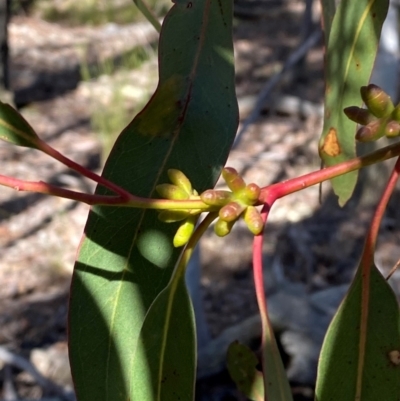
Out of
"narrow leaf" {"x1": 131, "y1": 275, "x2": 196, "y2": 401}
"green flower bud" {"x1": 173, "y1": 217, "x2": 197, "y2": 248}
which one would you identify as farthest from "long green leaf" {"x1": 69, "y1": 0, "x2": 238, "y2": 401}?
"green flower bud" {"x1": 173, "y1": 217, "x2": 197, "y2": 248}

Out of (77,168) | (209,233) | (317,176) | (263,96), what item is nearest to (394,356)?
(317,176)

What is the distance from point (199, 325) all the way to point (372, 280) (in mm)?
1529

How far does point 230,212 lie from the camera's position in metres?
0.55

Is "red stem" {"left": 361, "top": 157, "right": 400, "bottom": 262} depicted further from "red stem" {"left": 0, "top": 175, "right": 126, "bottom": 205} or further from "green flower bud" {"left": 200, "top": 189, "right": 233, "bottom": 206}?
"red stem" {"left": 0, "top": 175, "right": 126, "bottom": 205}

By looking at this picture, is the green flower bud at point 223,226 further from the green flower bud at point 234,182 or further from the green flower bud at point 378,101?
the green flower bud at point 378,101

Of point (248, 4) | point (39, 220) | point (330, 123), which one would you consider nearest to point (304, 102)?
point (39, 220)

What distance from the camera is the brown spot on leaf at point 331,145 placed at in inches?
33.3

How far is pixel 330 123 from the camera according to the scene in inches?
33.7

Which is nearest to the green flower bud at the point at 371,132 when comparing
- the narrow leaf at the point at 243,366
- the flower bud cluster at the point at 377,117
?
the flower bud cluster at the point at 377,117

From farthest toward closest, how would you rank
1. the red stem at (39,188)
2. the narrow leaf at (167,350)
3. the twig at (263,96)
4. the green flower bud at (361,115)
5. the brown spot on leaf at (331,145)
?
1. the twig at (263,96)
2. the brown spot on leaf at (331,145)
3. the narrow leaf at (167,350)
4. the green flower bud at (361,115)
5. the red stem at (39,188)

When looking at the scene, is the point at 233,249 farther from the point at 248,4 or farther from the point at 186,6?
the point at 248,4

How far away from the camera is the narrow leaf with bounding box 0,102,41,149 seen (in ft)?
1.98

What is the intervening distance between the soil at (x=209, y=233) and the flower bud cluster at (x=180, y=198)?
144 cm

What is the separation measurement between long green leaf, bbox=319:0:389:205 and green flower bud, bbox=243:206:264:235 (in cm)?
30
